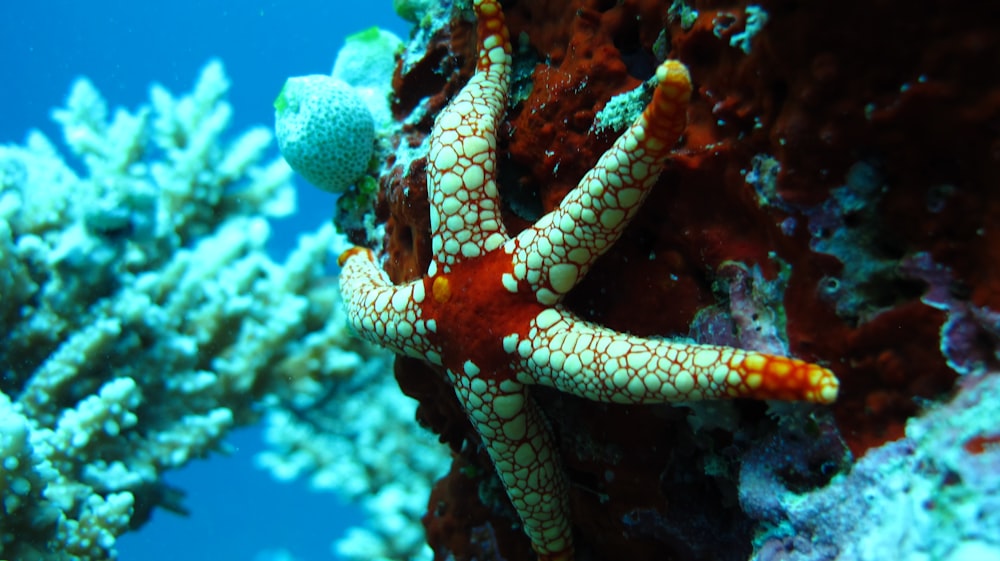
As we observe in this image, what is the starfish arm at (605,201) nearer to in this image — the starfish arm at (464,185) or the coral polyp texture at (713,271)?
the coral polyp texture at (713,271)

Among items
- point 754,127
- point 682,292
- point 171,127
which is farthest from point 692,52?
point 171,127

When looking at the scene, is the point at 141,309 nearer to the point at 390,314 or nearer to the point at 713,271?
the point at 390,314

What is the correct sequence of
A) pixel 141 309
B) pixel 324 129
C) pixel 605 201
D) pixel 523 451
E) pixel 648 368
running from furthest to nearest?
pixel 141 309 → pixel 324 129 → pixel 523 451 → pixel 605 201 → pixel 648 368

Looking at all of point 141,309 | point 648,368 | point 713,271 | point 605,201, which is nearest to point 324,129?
point 605,201

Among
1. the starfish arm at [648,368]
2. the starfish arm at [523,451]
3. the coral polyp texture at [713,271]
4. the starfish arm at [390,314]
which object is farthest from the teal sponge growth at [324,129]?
the starfish arm at [648,368]

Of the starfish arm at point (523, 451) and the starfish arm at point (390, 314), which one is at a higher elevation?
the starfish arm at point (390, 314)

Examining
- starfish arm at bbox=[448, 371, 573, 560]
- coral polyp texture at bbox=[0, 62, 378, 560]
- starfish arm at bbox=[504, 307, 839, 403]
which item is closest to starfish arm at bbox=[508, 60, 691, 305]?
starfish arm at bbox=[504, 307, 839, 403]

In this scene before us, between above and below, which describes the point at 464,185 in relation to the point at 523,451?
above
